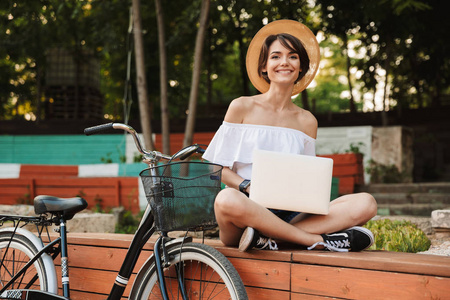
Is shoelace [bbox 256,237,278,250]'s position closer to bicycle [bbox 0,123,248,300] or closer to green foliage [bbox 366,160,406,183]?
bicycle [bbox 0,123,248,300]

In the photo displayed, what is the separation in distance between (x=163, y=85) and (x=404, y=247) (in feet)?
15.4

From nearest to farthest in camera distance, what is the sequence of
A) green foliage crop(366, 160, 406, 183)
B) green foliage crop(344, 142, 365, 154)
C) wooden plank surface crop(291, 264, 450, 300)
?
wooden plank surface crop(291, 264, 450, 300)
green foliage crop(366, 160, 406, 183)
green foliage crop(344, 142, 365, 154)

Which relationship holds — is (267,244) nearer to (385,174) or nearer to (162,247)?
(162,247)

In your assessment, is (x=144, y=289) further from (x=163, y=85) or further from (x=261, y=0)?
(x=261, y=0)

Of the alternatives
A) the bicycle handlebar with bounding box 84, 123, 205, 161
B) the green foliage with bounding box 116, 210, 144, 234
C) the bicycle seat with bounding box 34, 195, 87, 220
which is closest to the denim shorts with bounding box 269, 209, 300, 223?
the bicycle handlebar with bounding box 84, 123, 205, 161

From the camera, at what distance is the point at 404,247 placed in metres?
4.16

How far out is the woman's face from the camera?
2992 mm

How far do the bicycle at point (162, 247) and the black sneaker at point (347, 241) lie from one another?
55cm

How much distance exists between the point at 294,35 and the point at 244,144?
73 cm

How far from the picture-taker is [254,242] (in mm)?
2574

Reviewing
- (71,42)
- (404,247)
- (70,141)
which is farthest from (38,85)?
(404,247)

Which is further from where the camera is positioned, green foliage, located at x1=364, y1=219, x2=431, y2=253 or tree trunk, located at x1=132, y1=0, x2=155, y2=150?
tree trunk, located at x1=132, y1=0, x2=155, y2=150

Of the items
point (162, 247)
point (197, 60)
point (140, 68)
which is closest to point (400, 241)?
point (162, 247)

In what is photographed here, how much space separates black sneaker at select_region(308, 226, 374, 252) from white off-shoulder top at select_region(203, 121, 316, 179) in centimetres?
54
